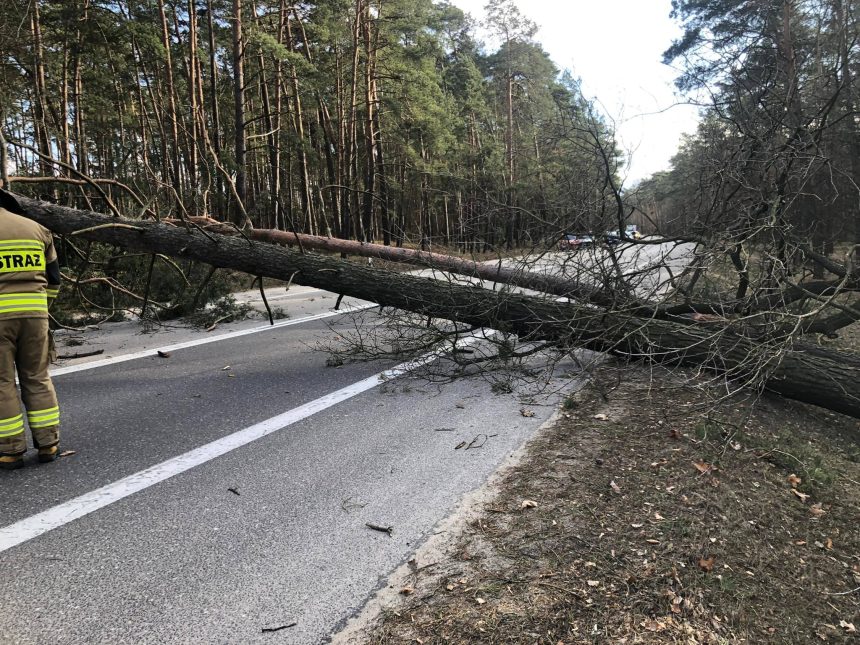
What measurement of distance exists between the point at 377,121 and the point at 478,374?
2128 centimetres

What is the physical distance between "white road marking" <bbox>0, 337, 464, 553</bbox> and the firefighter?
0.71 meters

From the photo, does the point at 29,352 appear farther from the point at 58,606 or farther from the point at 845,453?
the point at 845,453

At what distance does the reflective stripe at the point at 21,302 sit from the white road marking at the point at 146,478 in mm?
1306

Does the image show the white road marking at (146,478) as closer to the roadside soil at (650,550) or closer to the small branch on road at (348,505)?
the small branch on road at (348,505)

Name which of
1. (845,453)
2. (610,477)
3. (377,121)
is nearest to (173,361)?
(610,477)

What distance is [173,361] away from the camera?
5.74 meters

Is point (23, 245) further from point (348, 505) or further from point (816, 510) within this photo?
Result: point (816, 510)

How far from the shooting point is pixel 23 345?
328cm

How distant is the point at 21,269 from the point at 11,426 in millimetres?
990

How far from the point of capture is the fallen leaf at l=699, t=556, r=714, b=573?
7.37ft

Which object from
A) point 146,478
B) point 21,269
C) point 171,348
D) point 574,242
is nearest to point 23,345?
point 21,269

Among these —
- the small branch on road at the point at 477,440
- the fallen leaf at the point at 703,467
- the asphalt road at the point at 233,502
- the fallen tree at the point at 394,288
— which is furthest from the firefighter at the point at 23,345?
the fallen leaf at the point at 703,467

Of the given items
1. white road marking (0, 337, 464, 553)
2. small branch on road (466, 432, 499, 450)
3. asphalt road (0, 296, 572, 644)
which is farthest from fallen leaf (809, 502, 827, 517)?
white road marking (0, 337, 464, 553)

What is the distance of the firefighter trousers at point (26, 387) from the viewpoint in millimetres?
3104
